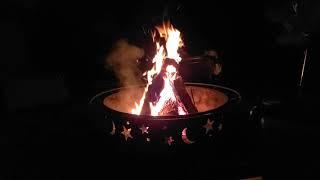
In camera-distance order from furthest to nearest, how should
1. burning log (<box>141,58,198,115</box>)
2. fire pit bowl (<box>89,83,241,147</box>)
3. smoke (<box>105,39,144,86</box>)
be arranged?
smoke (<box>105,39,144,86</box>), burning log (<box>141,58,198,115</box>), fire pit bowl (<box>89,83,241,147</box>)

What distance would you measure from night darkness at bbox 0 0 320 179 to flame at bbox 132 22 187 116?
53 centimetres

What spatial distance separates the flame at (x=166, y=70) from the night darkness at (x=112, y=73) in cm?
53

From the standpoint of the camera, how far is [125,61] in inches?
182

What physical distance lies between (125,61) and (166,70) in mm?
1455

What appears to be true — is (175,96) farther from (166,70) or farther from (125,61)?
(125,61)

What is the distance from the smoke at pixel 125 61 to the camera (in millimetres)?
4469

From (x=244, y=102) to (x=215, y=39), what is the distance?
3.22 feet

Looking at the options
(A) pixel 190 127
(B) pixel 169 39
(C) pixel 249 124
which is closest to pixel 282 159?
(C) pixel 249 124

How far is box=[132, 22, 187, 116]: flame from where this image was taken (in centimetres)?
329

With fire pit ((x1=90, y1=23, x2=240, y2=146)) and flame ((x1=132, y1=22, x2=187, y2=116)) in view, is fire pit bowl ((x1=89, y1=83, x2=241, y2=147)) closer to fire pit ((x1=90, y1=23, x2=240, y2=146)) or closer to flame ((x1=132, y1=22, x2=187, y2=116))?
fire pit ((x1=90, y1=23, x2=240, y2=146))

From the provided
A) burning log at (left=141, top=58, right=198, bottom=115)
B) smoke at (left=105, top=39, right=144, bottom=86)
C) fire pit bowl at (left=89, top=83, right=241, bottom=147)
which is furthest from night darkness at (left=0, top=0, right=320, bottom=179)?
burning log at (left=141, top=58, right=198, bottom=115)

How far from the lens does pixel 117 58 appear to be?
15.0 feet

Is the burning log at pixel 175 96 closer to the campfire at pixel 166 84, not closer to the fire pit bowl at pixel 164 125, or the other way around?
the campfire at pixel 166 84

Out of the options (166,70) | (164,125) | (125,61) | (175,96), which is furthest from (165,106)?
(125,61)
